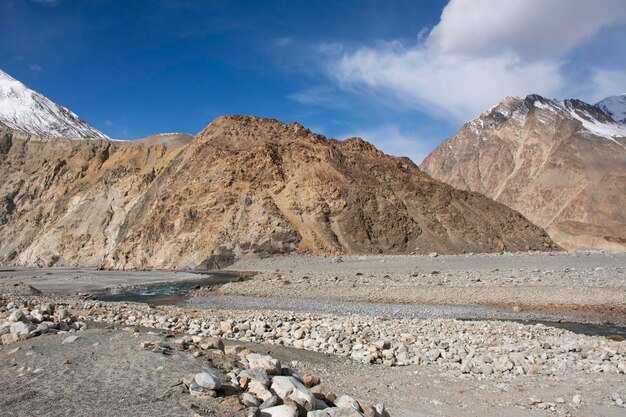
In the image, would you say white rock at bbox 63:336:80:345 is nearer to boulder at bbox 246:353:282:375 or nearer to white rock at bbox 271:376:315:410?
boulder at bbox 246:353:282:375

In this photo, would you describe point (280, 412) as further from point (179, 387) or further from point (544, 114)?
point (544, 114)

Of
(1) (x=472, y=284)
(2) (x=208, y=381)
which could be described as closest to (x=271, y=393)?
(2) (x=208, y=381)

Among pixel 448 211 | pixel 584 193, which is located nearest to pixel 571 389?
pixel 448 211

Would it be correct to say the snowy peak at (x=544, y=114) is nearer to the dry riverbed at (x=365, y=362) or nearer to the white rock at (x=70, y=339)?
the dry riverbed at (x=365, y=362)

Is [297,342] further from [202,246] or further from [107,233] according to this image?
[107,233]

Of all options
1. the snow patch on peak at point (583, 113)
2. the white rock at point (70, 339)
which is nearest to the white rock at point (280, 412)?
the white rock at point (70, 339)
